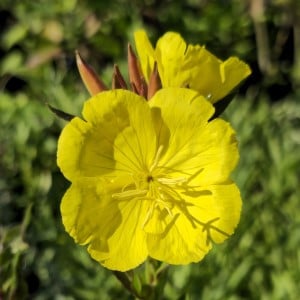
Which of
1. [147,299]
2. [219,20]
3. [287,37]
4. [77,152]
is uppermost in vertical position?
[77,152]

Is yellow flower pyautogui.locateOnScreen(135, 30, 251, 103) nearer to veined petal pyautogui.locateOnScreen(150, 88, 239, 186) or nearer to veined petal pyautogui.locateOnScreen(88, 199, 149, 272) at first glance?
veined petal pyautogui.locateOnScreen(150, 88, 239, 186)

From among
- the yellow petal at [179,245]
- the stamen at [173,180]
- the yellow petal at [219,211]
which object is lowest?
the yellow petal at [179,245]

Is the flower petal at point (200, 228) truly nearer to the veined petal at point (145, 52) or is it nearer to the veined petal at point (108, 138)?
the veined petal at point (108, 138)

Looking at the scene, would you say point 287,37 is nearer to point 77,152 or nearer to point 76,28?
point 76,28

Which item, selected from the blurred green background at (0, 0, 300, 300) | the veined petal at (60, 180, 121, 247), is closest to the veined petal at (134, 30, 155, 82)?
the veined petal at (60, 180, 121, 247)

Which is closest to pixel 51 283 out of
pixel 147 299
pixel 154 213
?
pixel 147 299

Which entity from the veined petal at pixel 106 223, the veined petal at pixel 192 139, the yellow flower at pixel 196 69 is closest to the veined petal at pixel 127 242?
the veined petal at pixel 106 223
